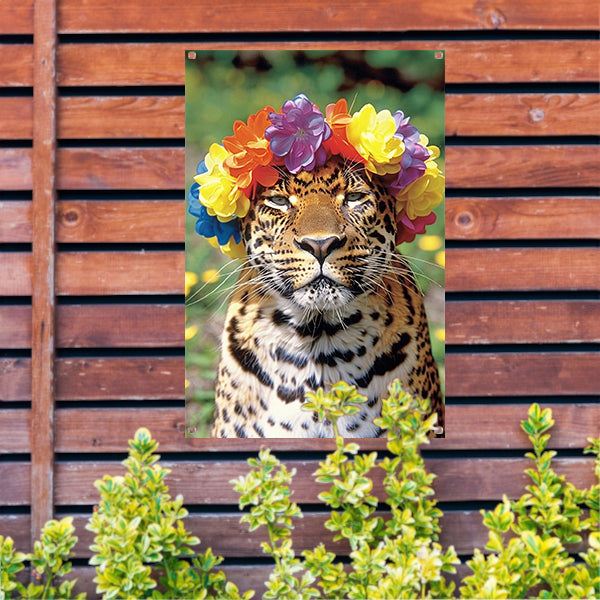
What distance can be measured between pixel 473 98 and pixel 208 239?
108 centimetres

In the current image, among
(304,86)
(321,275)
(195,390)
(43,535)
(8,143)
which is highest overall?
(304,86)

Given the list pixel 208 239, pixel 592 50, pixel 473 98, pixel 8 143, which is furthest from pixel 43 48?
pixel 592 50

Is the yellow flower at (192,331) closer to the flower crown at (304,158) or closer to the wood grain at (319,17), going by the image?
the flower crown at (304,158)

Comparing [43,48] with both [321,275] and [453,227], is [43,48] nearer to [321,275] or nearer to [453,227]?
[321,275]

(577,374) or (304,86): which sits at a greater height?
(304,86)

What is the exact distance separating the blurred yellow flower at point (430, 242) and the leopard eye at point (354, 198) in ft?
0.84

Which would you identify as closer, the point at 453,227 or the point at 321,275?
the point at 321,275

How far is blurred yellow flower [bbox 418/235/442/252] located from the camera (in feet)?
7.39

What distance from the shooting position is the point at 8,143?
7.54 ft

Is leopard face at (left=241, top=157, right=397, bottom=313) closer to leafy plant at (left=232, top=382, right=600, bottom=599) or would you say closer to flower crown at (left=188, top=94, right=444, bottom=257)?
flower crown at (left=188, top=94, right=444, bottom=257)

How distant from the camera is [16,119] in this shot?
2287 mm

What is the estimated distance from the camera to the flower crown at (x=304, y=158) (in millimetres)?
2199

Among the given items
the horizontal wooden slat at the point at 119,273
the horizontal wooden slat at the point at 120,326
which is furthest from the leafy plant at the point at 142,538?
the horizontal wooden slat at the point at 119,273

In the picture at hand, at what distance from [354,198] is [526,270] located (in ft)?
2.21
